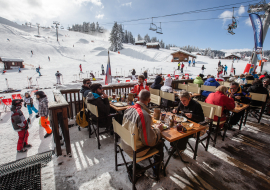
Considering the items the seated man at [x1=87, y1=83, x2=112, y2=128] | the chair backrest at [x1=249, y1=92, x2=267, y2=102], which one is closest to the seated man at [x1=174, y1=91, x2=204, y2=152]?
the seated man at [x1=87, y1=83, x2=112, y2=128]

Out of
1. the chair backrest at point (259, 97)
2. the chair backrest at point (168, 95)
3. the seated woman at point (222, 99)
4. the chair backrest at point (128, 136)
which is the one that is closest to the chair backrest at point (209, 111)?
the seated woman at point (222, 99)

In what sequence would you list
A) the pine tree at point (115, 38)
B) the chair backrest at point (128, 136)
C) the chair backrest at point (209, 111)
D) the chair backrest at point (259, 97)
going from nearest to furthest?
the chair backrest at point (128, 136), the chair backrest at point (209, 111), the chair backrest at point (259, 97), the pine tree at point (115, 38)

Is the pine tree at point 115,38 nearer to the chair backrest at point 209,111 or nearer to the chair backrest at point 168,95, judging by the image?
the chair backrest at point 168,95

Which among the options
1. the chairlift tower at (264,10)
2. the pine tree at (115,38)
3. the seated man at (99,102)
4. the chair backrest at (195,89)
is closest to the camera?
the seated man at (99,102)

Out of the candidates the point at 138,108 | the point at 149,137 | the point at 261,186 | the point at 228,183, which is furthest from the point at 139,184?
the point at 261,186

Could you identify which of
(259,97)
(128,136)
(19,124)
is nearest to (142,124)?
(128,136)

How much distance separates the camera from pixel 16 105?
3486 mm

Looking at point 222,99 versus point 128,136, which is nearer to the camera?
point 128,136

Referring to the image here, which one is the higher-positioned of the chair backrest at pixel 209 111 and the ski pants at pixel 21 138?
the chair backrest at pixel 209 111

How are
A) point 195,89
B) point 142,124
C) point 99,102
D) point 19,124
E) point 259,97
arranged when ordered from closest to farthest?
point 142,124 → point 19,124 → point 99,102 → point 259,97 → point 195,89

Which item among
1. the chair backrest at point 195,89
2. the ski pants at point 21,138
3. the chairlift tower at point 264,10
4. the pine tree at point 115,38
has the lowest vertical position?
the ski pants at point 21,138

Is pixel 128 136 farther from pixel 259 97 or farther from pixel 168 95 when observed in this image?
pixel 259 97

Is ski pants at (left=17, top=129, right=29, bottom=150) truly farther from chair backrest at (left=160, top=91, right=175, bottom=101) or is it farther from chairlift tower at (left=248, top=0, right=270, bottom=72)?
chairlift tower at (left=248, top=0, right=270, bottom=72)

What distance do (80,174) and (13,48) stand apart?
176 feet
